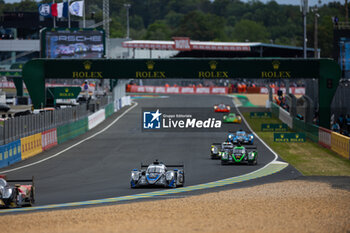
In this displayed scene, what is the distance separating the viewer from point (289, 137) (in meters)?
47.1

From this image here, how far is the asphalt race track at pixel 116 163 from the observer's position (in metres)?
25.6

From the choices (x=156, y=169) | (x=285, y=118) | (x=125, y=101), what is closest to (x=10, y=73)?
(x=125, y=101)

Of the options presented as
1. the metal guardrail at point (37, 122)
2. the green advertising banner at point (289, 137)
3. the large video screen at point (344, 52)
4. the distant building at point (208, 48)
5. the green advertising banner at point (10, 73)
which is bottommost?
the green advertising banner at point (289, 137)

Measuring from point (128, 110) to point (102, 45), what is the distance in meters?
14.6

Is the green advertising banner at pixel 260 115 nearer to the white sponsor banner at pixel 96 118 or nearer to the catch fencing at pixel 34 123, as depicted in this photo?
the white sponsor banner at pixel 96 118

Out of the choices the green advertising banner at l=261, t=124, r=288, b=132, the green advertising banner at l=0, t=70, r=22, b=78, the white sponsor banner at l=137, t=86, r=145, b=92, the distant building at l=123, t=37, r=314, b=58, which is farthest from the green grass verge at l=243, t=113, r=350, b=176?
the distant building at l=123, t=37, r=314, b=58

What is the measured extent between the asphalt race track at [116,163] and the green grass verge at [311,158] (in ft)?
3.26

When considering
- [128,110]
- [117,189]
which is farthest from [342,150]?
[128,110]

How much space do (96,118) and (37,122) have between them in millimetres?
21801

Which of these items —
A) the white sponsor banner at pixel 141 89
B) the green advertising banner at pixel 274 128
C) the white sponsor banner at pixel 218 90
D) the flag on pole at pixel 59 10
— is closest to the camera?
the green advertising banner at pixel 274 128

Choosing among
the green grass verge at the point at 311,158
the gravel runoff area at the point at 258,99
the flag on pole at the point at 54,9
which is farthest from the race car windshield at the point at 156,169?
the gravel runoff area at the point at 258,99

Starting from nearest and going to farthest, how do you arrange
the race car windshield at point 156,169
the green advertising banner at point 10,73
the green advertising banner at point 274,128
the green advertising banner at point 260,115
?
1. the race car windshield at point 156,169
2. the green advertising banner at point 274,128
3. the green advertising banner at point 260,115
4. the green advertising banner at point 10,73

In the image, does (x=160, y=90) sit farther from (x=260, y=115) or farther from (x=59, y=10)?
(x=260, y=115)

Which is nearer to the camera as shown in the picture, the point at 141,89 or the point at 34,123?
the point at 34,123
